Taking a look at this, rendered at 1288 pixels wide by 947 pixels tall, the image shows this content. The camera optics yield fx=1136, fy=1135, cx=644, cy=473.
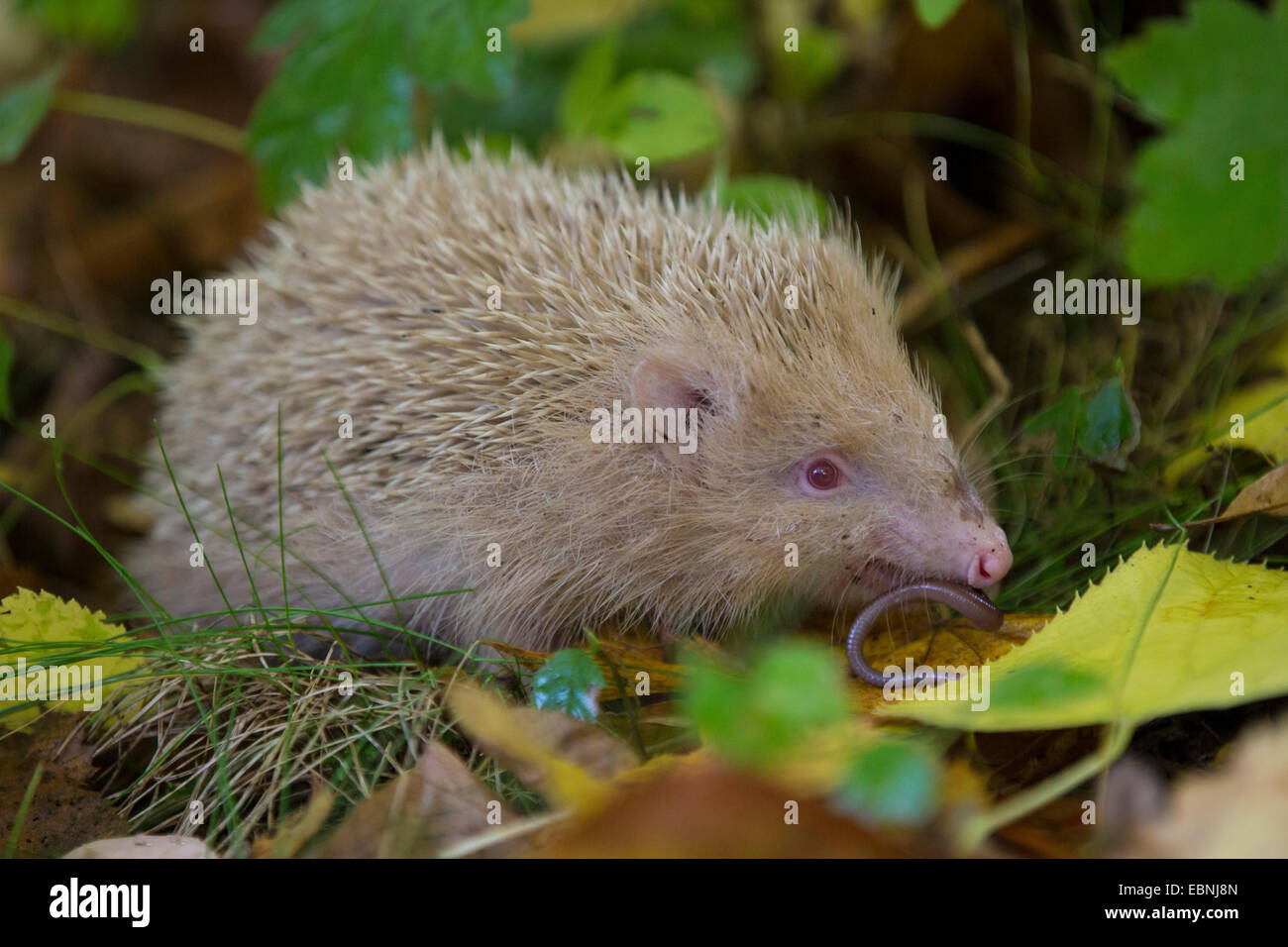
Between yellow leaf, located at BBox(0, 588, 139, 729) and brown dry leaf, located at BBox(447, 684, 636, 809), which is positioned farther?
yellow leaf, located at BBox(0, 588, 139, 729)

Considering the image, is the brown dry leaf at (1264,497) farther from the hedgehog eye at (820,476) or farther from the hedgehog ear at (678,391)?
the hedgehog ear at (678,391)

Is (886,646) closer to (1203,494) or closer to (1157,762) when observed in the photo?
(1157,762)

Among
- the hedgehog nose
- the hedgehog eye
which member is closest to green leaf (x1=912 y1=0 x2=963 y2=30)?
the hedgehog eye

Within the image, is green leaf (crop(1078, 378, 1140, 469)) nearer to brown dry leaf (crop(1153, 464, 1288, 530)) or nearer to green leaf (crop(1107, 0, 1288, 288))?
brown dry leaf (crop(1153, 464, 1288, 530))

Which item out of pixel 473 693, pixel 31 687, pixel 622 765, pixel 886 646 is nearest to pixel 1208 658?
pixel 886 646

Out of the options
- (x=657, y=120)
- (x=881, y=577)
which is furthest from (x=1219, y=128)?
(x=657, y=120)
